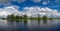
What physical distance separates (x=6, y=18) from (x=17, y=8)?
1.92 ft

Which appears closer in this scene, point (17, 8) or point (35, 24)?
point (17, 8)

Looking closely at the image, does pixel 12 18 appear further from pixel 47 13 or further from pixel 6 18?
pixel 47 13

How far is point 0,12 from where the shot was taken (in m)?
4.88

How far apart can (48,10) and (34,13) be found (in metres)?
0.62

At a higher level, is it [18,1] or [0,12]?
[18,1]

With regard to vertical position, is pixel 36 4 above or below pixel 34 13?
above

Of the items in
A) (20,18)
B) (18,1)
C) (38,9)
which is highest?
(18,1)

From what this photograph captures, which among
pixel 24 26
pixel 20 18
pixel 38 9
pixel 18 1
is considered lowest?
pixel 24 26

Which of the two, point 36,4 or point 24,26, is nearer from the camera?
point 36,4

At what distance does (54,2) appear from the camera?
500 centimetres

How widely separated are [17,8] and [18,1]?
0.28 meters

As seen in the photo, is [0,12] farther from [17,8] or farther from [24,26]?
[24,26]

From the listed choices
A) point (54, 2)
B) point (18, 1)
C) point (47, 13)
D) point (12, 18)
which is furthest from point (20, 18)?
point (54, 2)

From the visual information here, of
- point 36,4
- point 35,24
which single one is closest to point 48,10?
point 36,4
